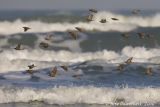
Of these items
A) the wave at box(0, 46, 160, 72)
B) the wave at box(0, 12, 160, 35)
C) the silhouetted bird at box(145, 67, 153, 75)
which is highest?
the wave at box(0, 12, 160, 35)

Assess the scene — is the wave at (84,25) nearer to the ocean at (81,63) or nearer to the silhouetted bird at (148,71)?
the ocean at (81,63)

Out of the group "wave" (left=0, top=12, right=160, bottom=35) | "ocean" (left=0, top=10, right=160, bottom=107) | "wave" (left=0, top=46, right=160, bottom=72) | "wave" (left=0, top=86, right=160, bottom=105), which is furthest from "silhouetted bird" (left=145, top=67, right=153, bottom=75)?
"wave" (left=0, top=12, right=160, bottom=35)

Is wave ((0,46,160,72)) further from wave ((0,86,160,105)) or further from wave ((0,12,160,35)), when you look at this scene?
wave ((0,86,160,105))

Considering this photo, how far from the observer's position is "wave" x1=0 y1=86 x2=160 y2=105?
1747cm

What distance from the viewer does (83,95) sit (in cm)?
1778

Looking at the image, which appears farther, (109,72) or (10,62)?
(10,62)

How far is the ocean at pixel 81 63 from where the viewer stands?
17.7m

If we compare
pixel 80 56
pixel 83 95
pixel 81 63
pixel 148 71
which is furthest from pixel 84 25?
pixel 83 95

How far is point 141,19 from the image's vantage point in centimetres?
4219

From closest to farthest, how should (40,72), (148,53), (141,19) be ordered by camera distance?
(40,72) → (148,53) → (141,19)

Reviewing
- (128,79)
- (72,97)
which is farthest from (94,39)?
(72,97)

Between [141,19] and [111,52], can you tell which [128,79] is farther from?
[141,19]

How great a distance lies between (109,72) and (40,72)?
2.38m

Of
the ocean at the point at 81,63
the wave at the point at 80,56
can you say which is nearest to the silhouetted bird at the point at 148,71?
the ocean at the point at 81,63
